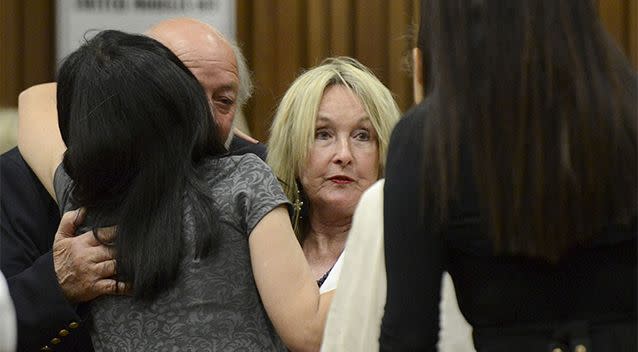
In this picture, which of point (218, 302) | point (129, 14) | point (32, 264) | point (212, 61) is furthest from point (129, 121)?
point (129, 14)

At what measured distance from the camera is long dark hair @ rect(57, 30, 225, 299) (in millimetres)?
1830

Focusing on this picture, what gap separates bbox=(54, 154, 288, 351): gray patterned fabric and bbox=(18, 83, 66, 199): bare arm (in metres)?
0.49

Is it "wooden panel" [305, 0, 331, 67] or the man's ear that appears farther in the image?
"wooden panel" [305, 0, 331, 67]

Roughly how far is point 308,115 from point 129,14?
1.63 meters

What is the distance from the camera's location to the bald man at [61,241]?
6.32ft

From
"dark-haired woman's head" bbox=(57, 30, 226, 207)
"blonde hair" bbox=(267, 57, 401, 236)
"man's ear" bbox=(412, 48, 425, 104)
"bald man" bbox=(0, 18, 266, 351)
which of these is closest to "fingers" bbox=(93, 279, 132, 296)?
"bald man" bbox=(0, 18, 266, 351)

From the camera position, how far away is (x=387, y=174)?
1.58 meters

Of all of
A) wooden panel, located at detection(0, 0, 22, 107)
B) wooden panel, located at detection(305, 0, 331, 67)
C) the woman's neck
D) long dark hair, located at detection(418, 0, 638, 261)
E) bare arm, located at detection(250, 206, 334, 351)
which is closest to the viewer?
long dark hair, located at detection(418, 0, 638, 261)

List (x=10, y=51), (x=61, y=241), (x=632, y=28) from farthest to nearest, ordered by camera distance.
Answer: (x=10, y=51), (x=632, y=28), (x=61, y=241)

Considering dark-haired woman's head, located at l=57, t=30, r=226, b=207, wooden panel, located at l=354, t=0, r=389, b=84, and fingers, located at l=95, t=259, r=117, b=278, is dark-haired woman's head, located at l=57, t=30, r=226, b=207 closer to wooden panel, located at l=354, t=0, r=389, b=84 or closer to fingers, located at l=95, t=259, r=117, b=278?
fingers, located at l=95, t=259, r=117, b=278

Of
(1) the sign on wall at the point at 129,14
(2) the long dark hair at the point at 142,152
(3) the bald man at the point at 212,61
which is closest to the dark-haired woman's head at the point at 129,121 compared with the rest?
A: (2) the long dark hair at the point at 142,152

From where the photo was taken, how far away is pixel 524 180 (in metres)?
1.51

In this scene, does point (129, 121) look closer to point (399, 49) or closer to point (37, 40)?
point (399, 49)

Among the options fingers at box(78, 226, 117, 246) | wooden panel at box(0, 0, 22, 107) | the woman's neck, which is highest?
fingers at box(78, 226, 117, 246)
